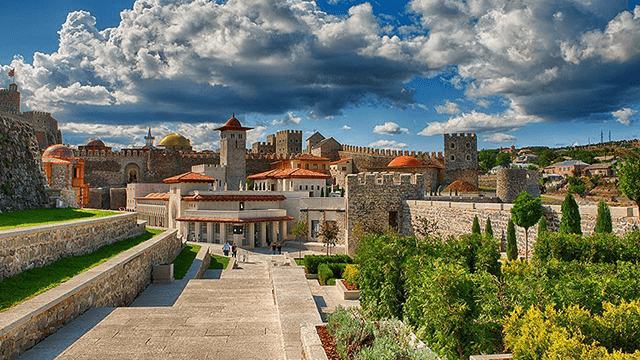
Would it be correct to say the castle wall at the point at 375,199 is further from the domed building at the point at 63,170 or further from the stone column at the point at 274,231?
the domed building at the point at 63,170

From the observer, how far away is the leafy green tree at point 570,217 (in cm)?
1245

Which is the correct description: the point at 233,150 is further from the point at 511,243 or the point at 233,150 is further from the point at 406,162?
the point at 511,243

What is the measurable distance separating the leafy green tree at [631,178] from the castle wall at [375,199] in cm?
1159

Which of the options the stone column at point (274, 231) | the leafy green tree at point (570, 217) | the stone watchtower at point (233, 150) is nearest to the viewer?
the leafy green tree at point (570, 217)

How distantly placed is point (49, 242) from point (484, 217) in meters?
14.4

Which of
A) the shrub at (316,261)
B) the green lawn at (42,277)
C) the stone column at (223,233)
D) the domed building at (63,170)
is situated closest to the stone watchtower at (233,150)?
the domed building at (63,170)

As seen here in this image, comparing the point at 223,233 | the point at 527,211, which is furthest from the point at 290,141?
the point at 527,211

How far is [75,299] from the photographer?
22.6 feet

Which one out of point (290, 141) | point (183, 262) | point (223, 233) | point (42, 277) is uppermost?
point (290, 141)

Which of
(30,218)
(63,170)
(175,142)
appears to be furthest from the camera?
(175,142)

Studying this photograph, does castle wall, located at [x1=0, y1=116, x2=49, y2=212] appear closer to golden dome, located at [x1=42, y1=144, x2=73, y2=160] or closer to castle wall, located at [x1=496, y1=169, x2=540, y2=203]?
golden dome, located at [x1=42, y1=144, x2=73, y2=160]

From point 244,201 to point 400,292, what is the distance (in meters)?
20.8

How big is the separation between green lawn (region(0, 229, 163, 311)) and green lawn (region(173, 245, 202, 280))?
3320 mm

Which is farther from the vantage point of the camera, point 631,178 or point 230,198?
point 230,198
